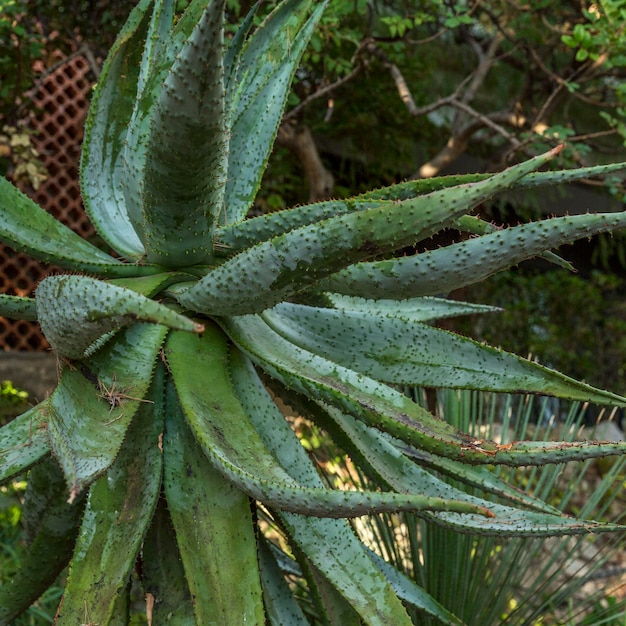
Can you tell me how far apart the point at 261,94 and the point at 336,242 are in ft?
1.93

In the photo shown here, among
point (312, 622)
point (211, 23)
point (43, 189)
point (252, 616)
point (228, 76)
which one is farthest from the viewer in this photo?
point (43, 189)

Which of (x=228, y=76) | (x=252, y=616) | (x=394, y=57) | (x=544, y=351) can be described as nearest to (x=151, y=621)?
(x=252, y=616)

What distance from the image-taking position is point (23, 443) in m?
1.04

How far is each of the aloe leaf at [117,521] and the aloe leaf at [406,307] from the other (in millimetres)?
359

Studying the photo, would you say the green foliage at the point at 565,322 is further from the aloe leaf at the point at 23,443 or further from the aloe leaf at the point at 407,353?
the aloe leaf at the point at 23,443

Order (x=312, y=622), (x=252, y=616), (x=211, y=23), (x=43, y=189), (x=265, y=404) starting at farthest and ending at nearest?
1. (x=43, y=189)
2. (x=312, y=622)
3. (x=265, y=404)
4. (x=252, y=616)
5. (x=211, y=23)

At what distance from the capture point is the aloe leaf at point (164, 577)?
102 centimetres

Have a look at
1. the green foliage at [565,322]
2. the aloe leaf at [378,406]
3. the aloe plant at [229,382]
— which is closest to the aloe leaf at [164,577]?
the aloe plant at [229,382]

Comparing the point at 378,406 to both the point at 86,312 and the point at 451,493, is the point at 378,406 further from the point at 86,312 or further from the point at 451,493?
the point at 86,312

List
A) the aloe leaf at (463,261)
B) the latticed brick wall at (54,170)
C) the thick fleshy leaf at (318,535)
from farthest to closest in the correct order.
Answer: the latticed brick wall at (54,170), the thick fleshy leaf at (318,535), the aloe leaf at (463,261)

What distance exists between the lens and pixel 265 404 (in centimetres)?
110

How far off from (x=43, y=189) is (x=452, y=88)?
277 centimetres

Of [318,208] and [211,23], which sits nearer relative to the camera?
[211,23]

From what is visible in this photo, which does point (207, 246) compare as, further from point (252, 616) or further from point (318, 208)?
point (252, 616)
